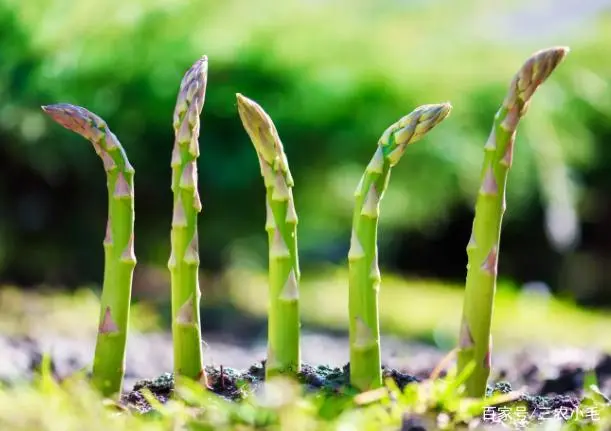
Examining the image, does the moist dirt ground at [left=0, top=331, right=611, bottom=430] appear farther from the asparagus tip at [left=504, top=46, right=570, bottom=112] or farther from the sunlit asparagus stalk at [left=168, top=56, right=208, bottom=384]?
the asparagus tip at [left=504, top=46, right=570, bottom=112]

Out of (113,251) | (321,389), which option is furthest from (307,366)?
(113,251)

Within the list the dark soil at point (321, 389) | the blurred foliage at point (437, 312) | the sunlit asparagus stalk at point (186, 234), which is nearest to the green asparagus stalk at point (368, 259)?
the dark soil at point (321, 389)

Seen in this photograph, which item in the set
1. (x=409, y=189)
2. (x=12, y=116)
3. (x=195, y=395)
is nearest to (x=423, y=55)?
(x=409, y=189)

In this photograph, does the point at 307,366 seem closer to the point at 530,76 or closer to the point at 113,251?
the point at 113,251

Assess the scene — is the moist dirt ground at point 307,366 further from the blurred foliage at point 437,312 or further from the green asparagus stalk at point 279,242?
the blurred foliage at point 437,312

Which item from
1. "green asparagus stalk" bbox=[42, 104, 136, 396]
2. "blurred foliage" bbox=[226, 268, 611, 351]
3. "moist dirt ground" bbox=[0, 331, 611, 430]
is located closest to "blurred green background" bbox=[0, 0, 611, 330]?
"blurred foliage" bbox=[226, 268, 611, 351]
